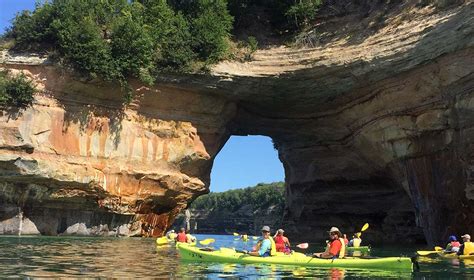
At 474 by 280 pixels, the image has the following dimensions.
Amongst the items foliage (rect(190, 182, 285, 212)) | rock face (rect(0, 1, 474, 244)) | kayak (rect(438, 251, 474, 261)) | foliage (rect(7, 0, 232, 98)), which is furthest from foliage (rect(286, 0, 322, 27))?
foliage (rect(190, 182, 285, 212))

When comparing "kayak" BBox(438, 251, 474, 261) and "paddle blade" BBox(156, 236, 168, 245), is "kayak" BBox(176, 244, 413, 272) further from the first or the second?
"paddle blade" BBox(156, 236, 168, 245)

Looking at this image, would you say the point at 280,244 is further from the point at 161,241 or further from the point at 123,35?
the point at 123,35

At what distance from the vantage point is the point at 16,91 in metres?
25.2

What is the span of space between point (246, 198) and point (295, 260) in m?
89.1

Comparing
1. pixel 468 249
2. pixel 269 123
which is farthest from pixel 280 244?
pixel 269 123

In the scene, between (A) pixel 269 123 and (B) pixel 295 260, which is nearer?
(B) pixel 295 260

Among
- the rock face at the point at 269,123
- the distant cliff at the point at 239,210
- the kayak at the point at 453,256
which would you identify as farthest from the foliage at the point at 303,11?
the distant cliff at the point at 239,210

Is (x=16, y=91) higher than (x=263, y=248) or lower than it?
higher

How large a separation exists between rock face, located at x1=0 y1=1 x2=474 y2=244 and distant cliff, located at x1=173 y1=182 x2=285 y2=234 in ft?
194

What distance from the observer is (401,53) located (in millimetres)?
23859

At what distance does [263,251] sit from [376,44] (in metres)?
14.1

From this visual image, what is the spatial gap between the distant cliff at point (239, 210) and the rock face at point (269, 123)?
59.2m

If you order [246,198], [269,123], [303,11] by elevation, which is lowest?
[246,198]

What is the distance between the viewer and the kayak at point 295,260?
14.3 meters
